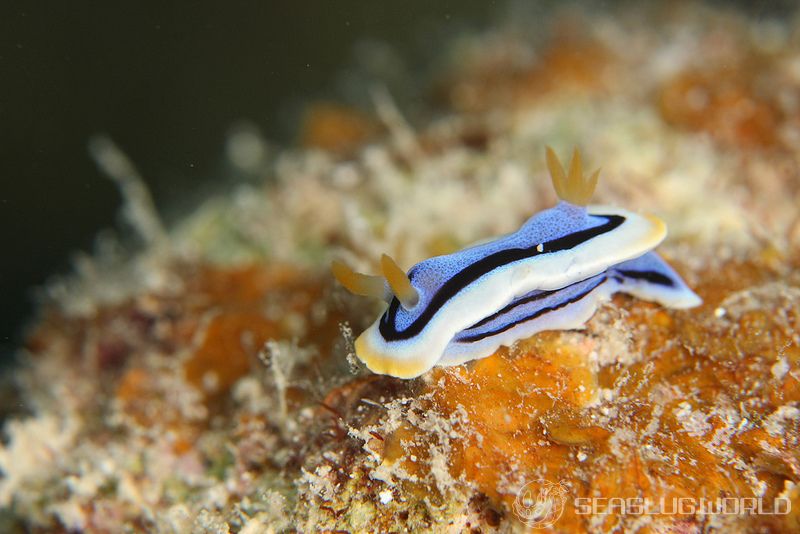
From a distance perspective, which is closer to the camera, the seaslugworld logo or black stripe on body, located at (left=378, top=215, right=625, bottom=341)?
the seaslugworld logo

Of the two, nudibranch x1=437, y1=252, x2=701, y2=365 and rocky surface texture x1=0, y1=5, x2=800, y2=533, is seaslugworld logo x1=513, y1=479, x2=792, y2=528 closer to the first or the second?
rocky surface texture x1=0, y1=5, x2=800, y2=533

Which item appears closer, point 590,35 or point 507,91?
point 507,91

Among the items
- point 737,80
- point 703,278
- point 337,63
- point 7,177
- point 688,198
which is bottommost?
point 703,278

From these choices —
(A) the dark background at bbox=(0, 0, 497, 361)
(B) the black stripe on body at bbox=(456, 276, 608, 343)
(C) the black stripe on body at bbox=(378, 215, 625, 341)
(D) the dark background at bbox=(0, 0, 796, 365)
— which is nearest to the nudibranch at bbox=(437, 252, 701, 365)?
(B) the black stripe on body at bbox=(456, 276, 608, 343)

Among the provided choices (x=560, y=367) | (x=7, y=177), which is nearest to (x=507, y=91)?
(x=560, y=367)

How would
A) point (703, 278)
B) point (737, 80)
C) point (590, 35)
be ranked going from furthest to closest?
point (590, 35) < point (737, 80) < point (703, 278)

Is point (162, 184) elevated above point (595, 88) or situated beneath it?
elevated above

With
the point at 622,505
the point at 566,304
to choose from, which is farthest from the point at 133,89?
the point at 622,505

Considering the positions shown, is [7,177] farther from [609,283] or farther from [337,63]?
[609,283]
